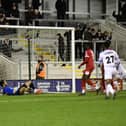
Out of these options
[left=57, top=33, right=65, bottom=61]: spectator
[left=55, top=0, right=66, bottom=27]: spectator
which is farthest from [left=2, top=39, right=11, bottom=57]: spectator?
[left=55, top=0, right=66, bottom=27]: spectator

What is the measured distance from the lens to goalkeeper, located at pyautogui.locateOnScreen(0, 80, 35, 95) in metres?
19.8

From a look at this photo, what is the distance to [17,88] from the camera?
20.0m

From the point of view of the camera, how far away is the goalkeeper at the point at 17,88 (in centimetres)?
1981

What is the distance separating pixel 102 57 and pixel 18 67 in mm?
6809

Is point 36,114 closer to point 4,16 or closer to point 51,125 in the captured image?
point 51,125

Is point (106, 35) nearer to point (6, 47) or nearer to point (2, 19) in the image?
point (2, 19)

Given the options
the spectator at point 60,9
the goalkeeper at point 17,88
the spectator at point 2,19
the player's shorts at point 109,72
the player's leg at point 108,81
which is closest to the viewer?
the player's leg at point 108,81

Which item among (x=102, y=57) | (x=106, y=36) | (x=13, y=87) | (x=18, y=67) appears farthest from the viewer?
(x=106, y=36)

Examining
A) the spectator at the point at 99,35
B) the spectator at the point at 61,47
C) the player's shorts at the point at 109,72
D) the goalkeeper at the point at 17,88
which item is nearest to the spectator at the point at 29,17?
the spectator at the point at 99,35

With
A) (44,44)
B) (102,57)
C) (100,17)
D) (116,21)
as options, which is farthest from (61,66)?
(100,17)

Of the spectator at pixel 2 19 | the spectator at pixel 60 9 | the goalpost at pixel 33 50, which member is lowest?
the goalpost at pixel 33 50

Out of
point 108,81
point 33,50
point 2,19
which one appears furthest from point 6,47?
point 108,81

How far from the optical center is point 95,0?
36.4 m

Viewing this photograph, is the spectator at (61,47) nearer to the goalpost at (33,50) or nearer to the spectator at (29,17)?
the goalpost at (33,50)
